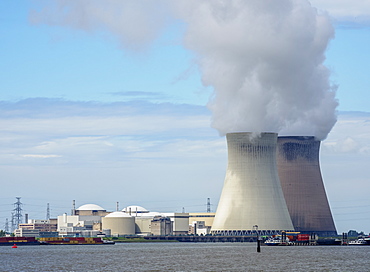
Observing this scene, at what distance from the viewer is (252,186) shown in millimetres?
83125

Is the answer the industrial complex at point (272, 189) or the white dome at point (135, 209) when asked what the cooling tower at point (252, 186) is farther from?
the white dome at point (135, 209)

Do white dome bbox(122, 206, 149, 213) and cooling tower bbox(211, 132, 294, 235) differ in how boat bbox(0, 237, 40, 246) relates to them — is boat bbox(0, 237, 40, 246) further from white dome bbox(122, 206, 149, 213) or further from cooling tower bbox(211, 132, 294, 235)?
white dome bbox(122, 206, 149, 213)

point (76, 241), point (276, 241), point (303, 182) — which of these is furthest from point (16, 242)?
point (303, 182)

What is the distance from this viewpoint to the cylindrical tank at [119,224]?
137750mm

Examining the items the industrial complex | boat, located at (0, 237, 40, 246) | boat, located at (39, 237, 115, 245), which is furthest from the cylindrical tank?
the industrial complex

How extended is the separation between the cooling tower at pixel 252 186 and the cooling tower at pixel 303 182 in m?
8.28

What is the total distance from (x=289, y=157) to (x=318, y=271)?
49.8 meters

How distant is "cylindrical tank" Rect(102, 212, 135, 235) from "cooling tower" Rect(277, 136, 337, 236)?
46576mm

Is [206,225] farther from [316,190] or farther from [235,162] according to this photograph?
[235,162]

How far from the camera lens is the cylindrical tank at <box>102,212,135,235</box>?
137750mm

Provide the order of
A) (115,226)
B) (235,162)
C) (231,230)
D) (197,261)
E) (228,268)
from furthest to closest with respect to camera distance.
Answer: (115,226)
(231,230)
(235,162)
(197,261)
(228,268)

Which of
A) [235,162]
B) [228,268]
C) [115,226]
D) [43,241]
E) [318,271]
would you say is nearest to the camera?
[318,271]

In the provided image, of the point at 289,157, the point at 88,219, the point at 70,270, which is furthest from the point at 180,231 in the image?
the point at 70,270

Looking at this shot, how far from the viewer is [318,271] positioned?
4719 cm
